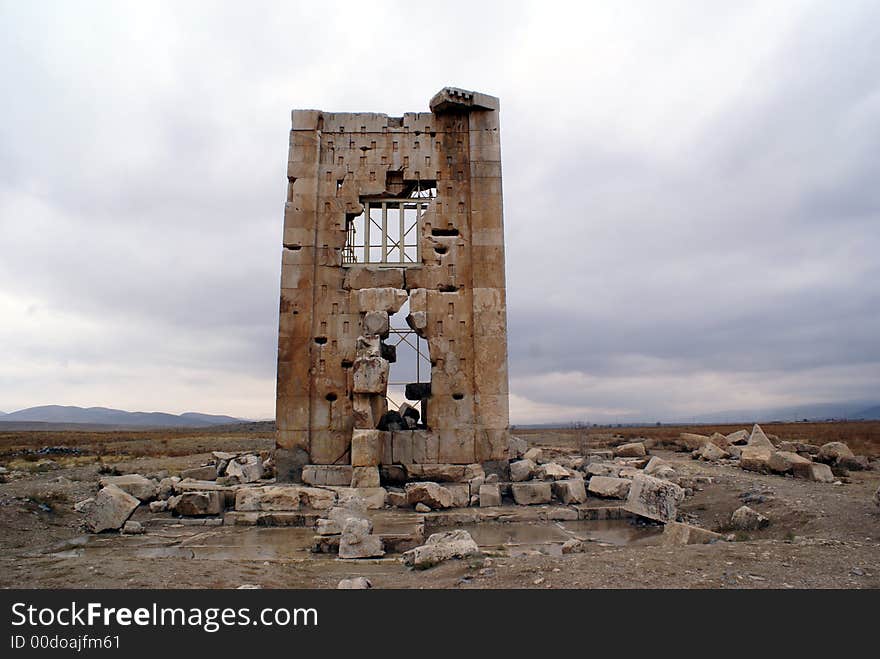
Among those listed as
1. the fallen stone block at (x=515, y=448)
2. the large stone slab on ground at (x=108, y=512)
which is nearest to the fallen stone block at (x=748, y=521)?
the fallen stone block at (x=515, y=448)

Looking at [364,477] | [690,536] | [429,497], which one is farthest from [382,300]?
[690,536]

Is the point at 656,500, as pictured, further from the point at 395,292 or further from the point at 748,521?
the point at 395,292

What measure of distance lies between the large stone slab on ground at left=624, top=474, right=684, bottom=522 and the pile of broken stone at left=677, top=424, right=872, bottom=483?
5128mm

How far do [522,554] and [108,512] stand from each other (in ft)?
20.8

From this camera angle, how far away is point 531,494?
1138 centimetres

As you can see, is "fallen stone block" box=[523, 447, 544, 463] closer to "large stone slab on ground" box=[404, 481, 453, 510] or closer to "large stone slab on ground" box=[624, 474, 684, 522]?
"large stone slab on ground" box=[404, 481, 453, 510]

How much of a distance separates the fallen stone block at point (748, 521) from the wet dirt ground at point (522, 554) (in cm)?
13

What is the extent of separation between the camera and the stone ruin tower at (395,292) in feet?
42.3

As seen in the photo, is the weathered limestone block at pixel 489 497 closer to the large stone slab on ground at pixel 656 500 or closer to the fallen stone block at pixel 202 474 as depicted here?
the large stone slab on ground at pixel 656 500

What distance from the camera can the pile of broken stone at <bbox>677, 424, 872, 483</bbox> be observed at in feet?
43.7

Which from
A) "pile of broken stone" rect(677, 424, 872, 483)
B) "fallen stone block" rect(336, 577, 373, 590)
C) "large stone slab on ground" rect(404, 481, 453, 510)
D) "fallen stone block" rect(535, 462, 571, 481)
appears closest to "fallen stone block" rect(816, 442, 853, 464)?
"pile of broken stone" rect(677, 424, 872, 483)
